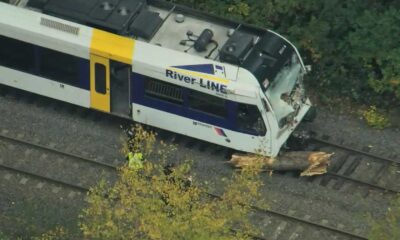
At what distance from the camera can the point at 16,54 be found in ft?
75.2

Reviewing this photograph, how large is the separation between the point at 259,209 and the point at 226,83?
124 inches

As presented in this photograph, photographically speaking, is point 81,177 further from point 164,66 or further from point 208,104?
point 208,104

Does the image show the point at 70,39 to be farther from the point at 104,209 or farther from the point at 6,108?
the point at 104,209

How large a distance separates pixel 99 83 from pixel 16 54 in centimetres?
251

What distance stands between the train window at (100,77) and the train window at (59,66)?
22.5 inches

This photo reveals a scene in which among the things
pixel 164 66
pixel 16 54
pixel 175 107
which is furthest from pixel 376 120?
pixel 16 54

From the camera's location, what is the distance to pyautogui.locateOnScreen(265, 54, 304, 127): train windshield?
2156 cm

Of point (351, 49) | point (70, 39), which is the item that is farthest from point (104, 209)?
point (351, 49)

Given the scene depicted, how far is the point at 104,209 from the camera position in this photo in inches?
651

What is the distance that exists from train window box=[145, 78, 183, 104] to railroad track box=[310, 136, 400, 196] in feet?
13.1

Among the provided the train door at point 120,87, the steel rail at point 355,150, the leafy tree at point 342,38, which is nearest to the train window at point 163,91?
the train door at point 120,87

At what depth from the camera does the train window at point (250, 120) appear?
2092cm

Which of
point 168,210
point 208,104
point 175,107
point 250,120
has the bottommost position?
point 175,107

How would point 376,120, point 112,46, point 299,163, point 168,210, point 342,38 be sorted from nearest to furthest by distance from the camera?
point 168,210, point 112,46, point 299,163, point 376,120, point 342,38
